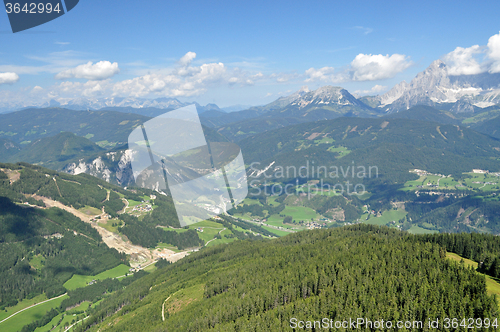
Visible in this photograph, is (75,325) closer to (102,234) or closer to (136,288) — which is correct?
(136,288)

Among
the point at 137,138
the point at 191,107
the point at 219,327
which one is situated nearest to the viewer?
the point at 137,138

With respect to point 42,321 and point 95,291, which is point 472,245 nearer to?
point 95,291

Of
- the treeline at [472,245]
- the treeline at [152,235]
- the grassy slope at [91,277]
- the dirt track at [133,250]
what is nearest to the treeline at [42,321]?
the grassy slope at [91,277]

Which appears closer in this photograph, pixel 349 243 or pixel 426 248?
pixel 426 248

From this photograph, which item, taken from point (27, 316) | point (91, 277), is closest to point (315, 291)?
point (27, 316)

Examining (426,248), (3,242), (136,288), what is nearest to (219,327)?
(426,248)

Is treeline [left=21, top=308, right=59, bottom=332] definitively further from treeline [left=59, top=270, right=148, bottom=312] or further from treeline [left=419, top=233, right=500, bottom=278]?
treeline [left=419, top=233, right=500, bottom=278]

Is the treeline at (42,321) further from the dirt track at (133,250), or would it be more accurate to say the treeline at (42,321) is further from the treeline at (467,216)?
the treeline at (467,216)
